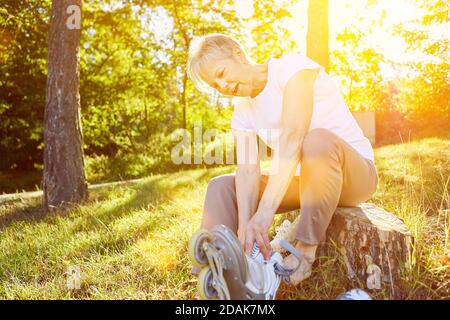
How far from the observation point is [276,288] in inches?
77.1

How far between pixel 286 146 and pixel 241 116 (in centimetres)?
56

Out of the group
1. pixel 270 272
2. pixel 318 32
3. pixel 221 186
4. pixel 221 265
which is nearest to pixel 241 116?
pixel 221 186

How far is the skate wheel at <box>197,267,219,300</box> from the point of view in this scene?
1.72 m

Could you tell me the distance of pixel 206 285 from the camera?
1741 mm

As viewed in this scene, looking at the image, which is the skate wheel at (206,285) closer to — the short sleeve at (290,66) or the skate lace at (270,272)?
the skate lace at (270,272)

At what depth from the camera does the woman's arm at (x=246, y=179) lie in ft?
7.48

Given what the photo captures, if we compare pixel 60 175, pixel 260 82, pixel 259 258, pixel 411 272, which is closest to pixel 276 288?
pixel 259 258

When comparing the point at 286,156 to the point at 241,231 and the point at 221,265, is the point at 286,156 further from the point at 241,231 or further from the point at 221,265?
the point at 221,265

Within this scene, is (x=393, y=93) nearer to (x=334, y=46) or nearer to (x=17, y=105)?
(x=334, y=46)

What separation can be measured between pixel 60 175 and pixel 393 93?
A: 55.4 ft

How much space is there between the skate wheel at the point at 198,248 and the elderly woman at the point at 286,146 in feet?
1.06

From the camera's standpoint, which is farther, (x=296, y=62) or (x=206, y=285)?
(x=296, y=62)

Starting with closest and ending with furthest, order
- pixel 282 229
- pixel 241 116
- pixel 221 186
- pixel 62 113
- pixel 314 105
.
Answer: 1. pixel 314 105
2. pixel 221 186
3. pixel 241 116
4. pixel 282 229
5. pixel 62 113

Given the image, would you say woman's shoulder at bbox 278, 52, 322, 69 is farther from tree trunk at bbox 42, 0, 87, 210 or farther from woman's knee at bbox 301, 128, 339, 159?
tree trunk at bbox 42, 0, 87, 210
